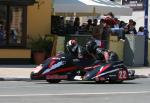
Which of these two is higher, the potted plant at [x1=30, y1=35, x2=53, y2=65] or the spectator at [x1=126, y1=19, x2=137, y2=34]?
the spectator at [x1=126, y1=19, x2=137, y2=34]

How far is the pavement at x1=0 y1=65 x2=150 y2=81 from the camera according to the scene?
2288cm

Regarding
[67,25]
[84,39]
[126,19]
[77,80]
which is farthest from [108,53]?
[126,19]

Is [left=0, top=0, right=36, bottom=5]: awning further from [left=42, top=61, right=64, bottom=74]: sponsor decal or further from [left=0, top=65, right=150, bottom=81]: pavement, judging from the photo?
[left=42, top=61, right=64, bottom=74]: sponsor decal

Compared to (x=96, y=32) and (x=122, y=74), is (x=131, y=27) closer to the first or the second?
(x=96, y=32)

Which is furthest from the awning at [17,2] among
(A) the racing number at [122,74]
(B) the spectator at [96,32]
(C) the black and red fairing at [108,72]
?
(A) the racing number at [122,74]

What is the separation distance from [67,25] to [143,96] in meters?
15.4

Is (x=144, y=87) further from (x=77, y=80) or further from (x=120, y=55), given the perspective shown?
(x=120, y=55)

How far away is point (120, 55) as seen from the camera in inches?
1170

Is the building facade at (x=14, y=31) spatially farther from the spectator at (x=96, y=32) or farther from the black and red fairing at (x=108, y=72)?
the black and red fairing at (x=108, y=72)

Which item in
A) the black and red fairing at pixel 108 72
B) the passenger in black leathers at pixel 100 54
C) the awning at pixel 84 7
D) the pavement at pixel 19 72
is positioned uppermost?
the awning at pixel 84 7

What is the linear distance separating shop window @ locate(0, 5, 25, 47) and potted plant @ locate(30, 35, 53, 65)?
606mm

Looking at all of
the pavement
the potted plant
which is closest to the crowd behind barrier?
the potted plant

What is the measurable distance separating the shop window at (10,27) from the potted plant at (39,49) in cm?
61

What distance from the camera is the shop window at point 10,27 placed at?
28.0 meters
